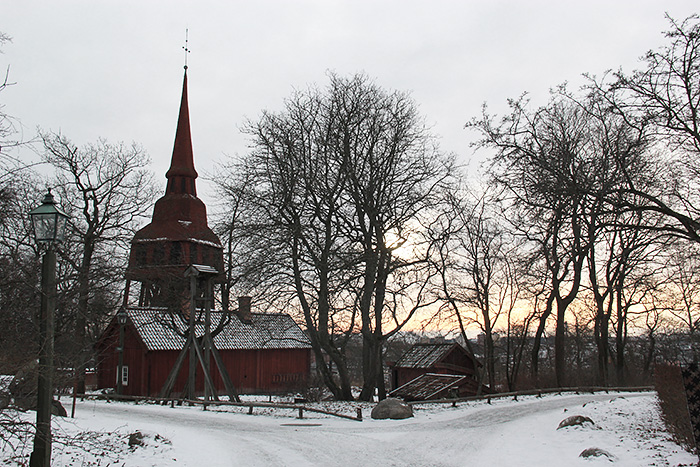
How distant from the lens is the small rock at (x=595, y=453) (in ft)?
33.7

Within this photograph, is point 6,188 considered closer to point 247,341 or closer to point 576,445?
point 576,445

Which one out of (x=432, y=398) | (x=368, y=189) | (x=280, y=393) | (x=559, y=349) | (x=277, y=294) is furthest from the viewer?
(x=280, y=393)

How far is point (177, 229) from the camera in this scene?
34.0 meters

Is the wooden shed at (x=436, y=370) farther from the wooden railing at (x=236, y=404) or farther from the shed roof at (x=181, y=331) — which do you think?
the wooden railing at (x=236, y=404)

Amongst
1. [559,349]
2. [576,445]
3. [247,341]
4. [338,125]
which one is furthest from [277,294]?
[247,341]

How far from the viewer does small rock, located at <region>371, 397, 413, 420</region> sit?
17.8 metres

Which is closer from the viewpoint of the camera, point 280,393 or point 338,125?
point 338,125

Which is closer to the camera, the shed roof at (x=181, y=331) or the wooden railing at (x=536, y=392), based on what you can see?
the wooden railing at (x=536, y=392)

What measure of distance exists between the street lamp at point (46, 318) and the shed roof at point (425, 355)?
941 inches

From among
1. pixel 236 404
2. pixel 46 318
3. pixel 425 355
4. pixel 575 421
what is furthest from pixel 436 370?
pixel 46 318

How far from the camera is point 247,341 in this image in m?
36.4

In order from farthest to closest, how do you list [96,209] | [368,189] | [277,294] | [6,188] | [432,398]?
1. [96,209]
2. [432,398]
3. [368,189]
4. [277,294]
5. [6,188]

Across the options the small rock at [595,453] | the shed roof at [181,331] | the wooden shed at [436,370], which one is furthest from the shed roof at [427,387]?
the small rock at [595,453]

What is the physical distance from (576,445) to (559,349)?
15282 mm
